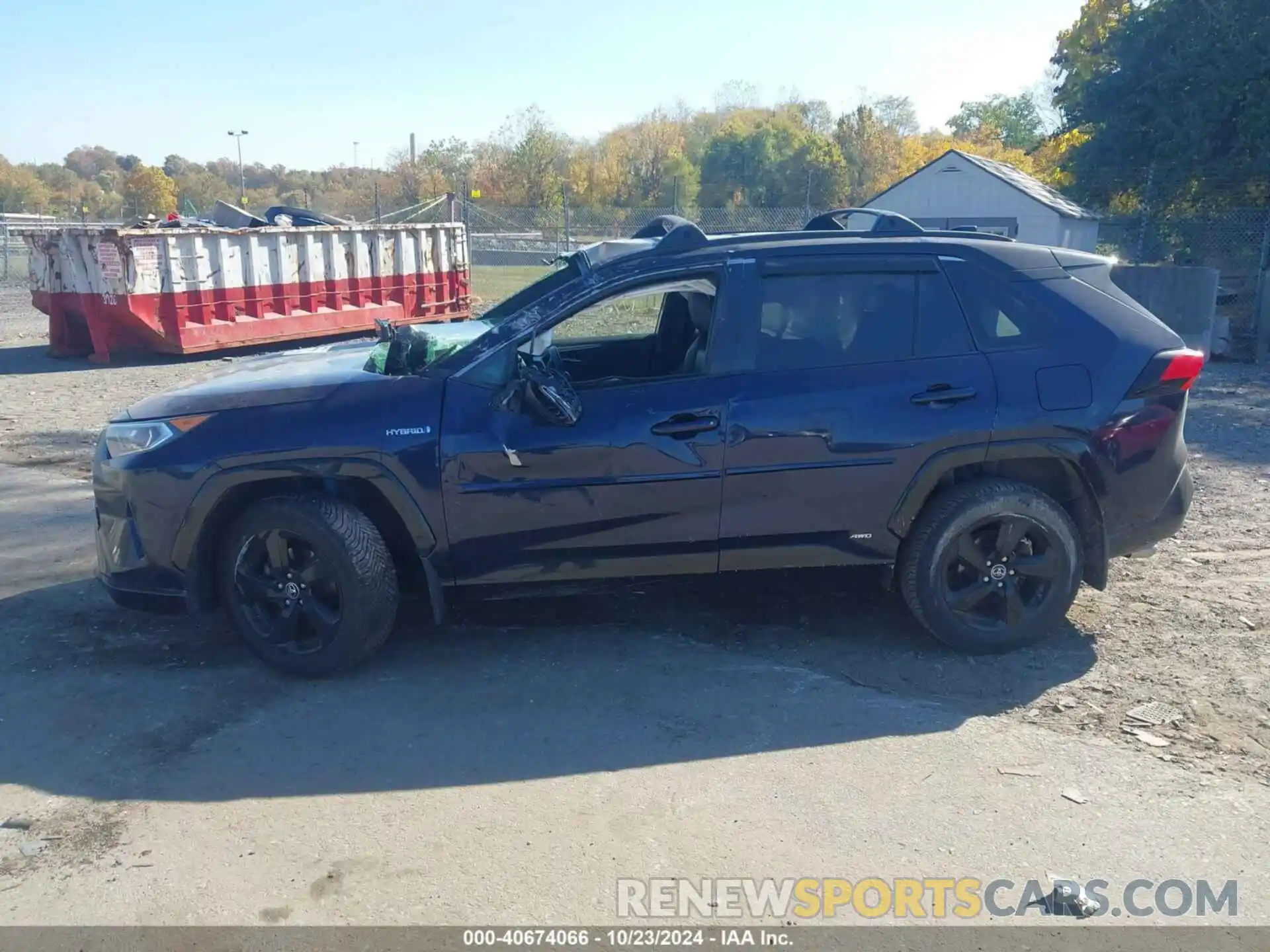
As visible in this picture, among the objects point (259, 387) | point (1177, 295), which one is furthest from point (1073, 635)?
point (1177, 295)

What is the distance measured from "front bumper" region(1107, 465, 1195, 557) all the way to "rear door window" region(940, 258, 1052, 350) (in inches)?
38.0

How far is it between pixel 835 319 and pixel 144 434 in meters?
3.13

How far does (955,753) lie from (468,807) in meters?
1.84

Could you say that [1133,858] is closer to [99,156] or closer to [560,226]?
[560,226]

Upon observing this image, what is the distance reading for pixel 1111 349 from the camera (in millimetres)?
4988

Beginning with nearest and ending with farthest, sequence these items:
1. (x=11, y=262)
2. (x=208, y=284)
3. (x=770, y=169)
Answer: (x=208, y=284)
(x=11, y=262)
(x=770, y=169)

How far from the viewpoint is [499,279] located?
2606cm

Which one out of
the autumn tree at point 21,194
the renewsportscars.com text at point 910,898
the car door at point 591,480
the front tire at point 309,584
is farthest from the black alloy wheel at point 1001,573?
the autumn tree at point 21,194

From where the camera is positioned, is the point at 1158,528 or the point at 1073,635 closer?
the point at 1158,528

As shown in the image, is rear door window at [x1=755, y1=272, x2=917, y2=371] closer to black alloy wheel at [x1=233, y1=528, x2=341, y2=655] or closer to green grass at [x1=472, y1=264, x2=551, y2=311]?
black alloy wheel at [x1=233, y1=528, x2=341, y2=655]

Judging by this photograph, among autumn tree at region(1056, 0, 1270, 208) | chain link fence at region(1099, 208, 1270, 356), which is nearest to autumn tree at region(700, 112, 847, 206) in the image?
autumn tree at region(1056, 0, 1270, 208)

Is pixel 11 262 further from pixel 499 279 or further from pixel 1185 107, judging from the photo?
pixel 1185 107

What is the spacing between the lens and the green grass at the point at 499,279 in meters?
23.7
